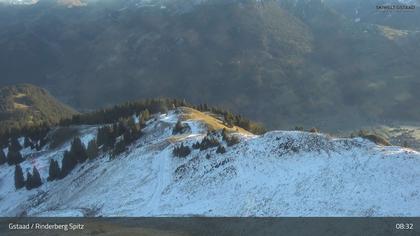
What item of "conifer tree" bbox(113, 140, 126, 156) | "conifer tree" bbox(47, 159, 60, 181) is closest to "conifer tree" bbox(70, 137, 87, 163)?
"conifer tree" bbox(47, 159, 60, 181)

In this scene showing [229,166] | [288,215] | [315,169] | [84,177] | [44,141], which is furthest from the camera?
[44,141]

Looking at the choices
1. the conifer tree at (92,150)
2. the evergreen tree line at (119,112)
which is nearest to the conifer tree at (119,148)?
the conifer tree at (92,150)

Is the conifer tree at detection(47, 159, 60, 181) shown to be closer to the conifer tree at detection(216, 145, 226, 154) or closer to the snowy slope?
the snowy slope

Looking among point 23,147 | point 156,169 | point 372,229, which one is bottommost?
point 23,147

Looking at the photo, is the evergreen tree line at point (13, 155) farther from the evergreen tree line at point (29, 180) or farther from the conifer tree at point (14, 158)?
the evergreen tree line at point (29, 180)

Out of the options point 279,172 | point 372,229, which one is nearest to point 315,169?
point 279,172

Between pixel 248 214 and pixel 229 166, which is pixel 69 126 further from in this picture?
pixel 248 214
